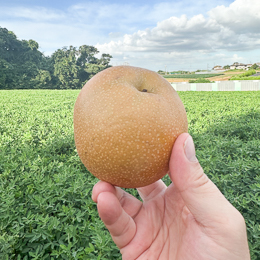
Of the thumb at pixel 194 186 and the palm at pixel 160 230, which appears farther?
the palm at pixel 160 230

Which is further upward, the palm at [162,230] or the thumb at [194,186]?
the thumb at [194,186]

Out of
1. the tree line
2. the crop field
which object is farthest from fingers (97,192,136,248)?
the tree line

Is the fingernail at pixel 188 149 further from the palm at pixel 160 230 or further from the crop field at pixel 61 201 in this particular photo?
the crop field at pixel 61 201

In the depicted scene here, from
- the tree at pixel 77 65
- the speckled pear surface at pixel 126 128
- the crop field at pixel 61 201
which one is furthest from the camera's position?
the tree at pixel 77 65

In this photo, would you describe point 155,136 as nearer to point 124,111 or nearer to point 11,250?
point 124,111

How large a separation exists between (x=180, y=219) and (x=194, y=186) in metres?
0.43

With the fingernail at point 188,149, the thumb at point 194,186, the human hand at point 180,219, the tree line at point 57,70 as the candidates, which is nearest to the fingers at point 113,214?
the human hand at point 180,219

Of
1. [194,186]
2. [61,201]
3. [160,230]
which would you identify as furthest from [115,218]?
[61,201]

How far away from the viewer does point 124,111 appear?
4.43ft

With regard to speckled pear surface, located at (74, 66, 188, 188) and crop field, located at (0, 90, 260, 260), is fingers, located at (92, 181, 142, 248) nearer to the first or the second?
speckled pear surface, located at (74, 66, 188, 188)

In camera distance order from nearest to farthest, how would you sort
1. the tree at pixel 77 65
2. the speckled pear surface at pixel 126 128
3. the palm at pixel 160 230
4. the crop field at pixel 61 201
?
the speckled pear surface at pixel 126 128 < the palm at pixel 160 230 < the crop field at pixel 61 201 < the tree at pixel 77 65

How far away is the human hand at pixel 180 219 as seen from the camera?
4.60ft

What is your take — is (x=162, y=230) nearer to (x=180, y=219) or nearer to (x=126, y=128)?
(x=180, y=219)

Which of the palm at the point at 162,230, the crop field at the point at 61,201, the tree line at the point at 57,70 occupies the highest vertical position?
the tree line at the point at 57,70
